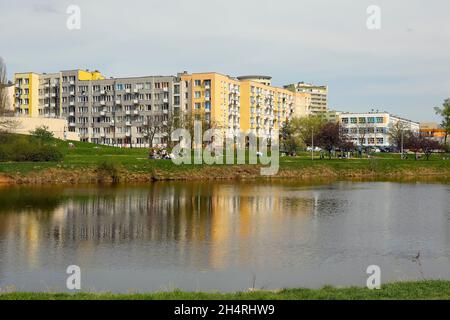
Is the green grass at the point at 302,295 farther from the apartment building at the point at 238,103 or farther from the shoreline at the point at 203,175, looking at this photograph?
the apartment building at the point at 238,103

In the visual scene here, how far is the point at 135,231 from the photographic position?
28406 millimetres

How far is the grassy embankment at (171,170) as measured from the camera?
6656 cm

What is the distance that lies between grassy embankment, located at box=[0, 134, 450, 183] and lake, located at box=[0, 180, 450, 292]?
20.3m

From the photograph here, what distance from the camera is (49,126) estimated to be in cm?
11519

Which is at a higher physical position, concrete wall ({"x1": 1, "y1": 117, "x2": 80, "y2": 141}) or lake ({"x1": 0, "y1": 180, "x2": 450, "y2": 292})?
concrete wall ({"x1": 1, "y1": 117, "x2": 80, "y2": 141})

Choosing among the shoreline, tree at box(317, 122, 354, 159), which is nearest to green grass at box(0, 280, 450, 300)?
the shoreline

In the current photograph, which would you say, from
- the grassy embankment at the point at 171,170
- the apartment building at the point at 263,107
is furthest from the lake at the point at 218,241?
the apartment building at the point at 263,107

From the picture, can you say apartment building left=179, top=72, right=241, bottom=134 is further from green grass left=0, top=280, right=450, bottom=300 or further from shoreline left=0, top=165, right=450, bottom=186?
green grass left=0, top=280, right=450, bottom=300

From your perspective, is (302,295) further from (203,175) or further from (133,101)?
(133,101)

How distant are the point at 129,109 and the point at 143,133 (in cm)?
1070

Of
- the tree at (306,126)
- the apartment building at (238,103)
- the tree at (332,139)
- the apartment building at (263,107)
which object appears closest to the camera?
the tree at (332,139)

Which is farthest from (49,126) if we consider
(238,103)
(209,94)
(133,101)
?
(238,103)

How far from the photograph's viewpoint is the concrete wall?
10894cm

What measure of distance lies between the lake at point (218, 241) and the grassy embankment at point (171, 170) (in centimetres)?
2028
